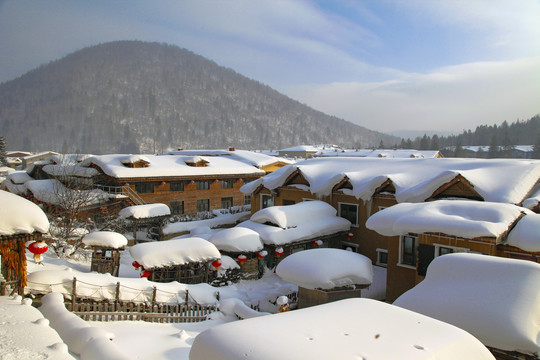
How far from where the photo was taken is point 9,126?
156875 mm

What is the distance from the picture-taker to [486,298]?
7461 millimetres

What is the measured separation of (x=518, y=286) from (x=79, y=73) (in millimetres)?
223748

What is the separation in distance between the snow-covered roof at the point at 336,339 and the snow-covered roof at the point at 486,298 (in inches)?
102

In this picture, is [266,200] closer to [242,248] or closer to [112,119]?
[242,248]

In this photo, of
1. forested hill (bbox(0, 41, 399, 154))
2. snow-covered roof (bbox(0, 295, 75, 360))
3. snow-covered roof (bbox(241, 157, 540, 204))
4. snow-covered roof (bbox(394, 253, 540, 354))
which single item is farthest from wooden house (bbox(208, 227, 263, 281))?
forested hill (bbox(0, 41, 399, 154))

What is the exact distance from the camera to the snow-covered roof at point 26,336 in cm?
661

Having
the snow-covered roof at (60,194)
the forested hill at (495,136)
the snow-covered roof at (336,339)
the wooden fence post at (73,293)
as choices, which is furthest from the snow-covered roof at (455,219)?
the forested hill at (495,136)

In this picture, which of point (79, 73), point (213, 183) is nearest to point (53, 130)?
point (79, 73)

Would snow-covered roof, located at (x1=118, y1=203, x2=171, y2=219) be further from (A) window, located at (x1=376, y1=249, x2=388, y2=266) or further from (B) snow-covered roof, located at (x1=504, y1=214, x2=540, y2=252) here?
(B) snow-covered roof, located at (x1=504, y1=214, x2=540, y2=252)

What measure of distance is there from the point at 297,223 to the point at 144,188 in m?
15.6

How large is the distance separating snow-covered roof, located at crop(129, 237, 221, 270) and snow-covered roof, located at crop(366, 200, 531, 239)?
7733 mm

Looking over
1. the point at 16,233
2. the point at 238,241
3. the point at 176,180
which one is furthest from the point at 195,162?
the point at 16,233

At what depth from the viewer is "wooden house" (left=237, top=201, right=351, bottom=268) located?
60.8ft

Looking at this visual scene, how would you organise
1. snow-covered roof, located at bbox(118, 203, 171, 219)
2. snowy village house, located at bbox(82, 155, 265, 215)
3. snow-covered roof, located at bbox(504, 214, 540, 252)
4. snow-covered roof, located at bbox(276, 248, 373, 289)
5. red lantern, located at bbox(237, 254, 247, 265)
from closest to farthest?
1. snow-covered roof, located at bbox(504, 214, 540, 252)
2. snow-covered roof, located at bbox(276, 248, 373, 289)
3. red lantern, located at bbox(237, 254, 247, 265)
4. snow-covered roof, located at bbox(118, 203, 171, 219)
5. snowy village house, located at bbox(82, 155, 265, 215)
